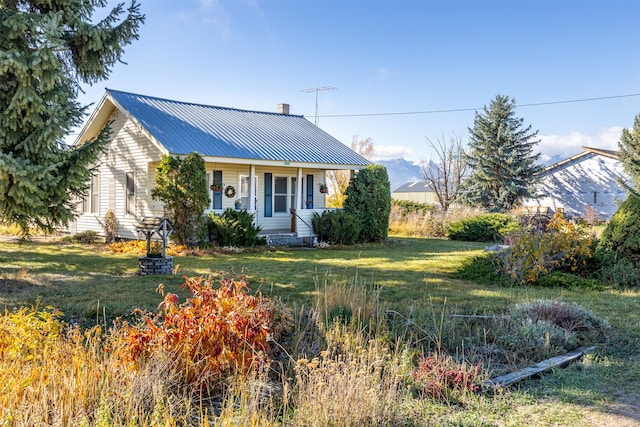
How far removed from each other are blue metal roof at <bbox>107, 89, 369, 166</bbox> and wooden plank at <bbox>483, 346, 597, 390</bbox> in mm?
12434

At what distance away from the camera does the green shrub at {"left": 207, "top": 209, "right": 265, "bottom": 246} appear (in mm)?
14953

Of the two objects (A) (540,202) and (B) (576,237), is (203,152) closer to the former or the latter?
(B) (576,237)

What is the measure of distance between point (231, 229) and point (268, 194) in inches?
158

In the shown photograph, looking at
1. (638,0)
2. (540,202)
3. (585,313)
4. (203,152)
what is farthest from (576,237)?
(540,202)

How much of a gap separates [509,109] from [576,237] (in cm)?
2371

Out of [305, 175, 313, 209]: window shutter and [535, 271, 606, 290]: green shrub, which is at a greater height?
[305, 175, 313, 209]: window shutter

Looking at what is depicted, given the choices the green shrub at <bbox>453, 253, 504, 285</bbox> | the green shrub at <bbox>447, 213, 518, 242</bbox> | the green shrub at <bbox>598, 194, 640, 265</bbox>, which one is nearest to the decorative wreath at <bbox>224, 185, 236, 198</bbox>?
the green shrub at <bbox>453, 253, 504, 285</bbox>

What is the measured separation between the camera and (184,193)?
13891mm

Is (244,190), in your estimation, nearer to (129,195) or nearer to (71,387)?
(129,195)

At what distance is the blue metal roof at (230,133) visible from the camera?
1600cm

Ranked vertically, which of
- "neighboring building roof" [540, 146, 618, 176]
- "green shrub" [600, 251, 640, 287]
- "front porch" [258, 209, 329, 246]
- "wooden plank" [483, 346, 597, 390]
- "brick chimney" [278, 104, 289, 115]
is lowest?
"wooden plank" [483, 346, 597, 390]

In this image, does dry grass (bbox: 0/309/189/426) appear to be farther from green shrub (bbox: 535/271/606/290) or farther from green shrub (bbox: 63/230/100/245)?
green shrub (bbox: 63/230/100/245)

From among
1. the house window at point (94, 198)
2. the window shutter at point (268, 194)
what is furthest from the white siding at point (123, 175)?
the window shutter at point (268, 194)

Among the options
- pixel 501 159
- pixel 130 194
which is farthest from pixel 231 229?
pixel 501 159
